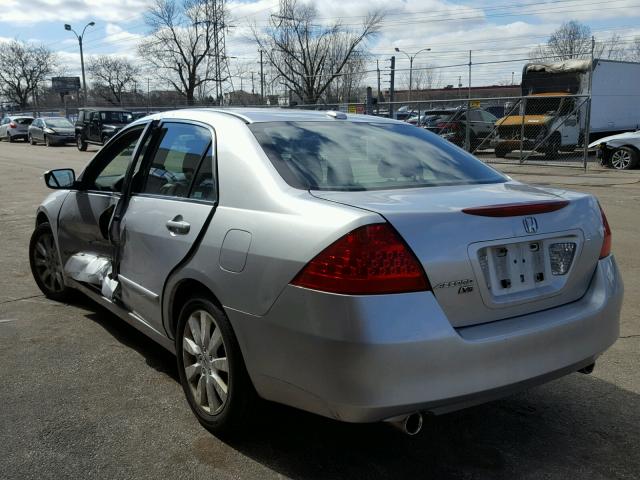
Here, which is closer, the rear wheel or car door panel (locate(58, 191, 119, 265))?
car door panel (locate(58, 191, 119, 265))

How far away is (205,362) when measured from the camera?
121 inches

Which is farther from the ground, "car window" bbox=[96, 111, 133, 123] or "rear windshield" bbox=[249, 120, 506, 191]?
"car window" bbox=[96, 111, 133, 123]

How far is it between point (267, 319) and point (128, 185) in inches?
72.3

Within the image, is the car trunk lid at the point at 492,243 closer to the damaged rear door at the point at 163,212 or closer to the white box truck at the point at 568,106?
the damaged rear door at the point at 163,212

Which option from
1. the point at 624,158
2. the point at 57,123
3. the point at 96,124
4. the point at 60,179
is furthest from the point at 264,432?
the point at 57,123

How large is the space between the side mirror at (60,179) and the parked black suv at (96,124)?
75.6ft

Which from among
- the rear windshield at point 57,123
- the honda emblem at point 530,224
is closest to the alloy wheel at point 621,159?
the honda emblem at point 530,224

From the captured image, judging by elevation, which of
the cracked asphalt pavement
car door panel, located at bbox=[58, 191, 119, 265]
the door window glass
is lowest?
the cracked asphalt pavement

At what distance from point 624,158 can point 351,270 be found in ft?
55.9

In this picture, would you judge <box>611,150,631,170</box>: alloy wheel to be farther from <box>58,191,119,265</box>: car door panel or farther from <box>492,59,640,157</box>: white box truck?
<box>58,191,119,265</box>: car door panel

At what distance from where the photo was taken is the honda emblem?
266 cm

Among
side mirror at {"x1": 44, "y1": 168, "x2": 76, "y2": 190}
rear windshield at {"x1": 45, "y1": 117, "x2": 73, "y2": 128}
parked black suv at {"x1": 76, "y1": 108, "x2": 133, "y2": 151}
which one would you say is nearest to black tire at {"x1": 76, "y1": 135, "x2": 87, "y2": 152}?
parked black suv at {"x1": 76, "y1": 108, "x2": 133, "y2": 151}

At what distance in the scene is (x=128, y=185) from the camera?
3939mm

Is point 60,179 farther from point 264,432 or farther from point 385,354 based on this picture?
point 385,354
